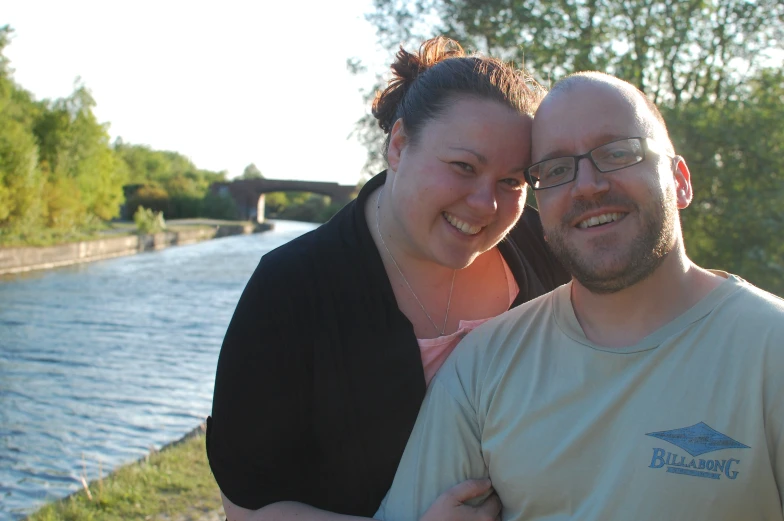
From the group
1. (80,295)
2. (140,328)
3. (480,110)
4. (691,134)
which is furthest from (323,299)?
(80,295)

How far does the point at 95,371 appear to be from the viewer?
11406mm

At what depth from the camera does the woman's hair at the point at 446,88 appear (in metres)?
2.12

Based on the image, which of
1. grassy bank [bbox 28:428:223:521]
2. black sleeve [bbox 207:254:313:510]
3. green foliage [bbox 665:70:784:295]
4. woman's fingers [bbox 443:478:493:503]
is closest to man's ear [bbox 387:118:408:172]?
black sleeve [bbox 207:254:313:510]

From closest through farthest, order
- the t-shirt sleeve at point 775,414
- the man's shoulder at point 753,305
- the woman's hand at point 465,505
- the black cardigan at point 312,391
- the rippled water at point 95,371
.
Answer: the t-shirt sleeve at point 775,414 → the man's shoulder at point 753,305 → the woman's hand at point 465,505 → the black cardigan at point 312,391 → the rippled water at point 95,371

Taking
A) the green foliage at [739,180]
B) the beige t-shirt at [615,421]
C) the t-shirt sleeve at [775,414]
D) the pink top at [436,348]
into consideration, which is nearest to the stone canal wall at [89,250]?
the green foliage at [739,180]

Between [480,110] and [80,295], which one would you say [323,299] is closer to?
[480,110]

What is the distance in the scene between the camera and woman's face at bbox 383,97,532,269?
2.06 metres

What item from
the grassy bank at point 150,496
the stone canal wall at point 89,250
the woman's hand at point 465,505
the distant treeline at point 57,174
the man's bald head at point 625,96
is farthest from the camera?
the distant treeline at point 57,174

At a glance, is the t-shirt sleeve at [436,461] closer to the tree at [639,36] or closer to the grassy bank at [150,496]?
the grassy bank at [150,496]

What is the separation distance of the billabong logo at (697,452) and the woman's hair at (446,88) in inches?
37.2

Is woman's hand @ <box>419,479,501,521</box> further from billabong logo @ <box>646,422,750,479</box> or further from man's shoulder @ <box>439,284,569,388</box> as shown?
billabong logo @ <box>646,422,750,479</box>

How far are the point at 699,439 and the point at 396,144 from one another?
1.17 m

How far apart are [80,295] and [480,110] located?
67.4ft

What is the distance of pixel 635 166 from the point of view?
6.00ft
